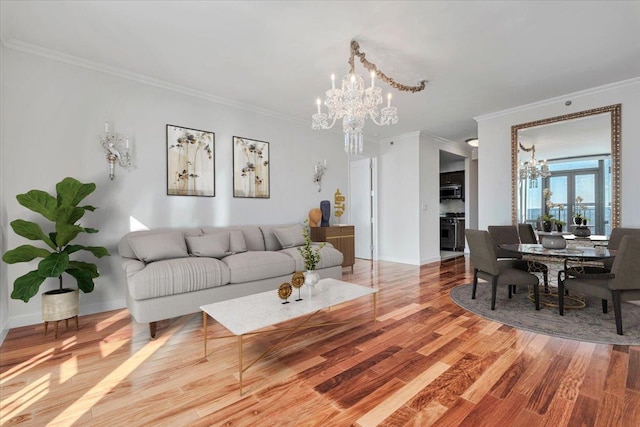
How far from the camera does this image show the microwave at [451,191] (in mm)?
7844

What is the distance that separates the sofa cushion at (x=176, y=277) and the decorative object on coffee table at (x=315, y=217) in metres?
2.16

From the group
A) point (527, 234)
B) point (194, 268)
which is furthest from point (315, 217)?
point (527, 234)

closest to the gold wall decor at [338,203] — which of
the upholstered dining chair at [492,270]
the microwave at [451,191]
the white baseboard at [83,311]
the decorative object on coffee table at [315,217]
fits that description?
the decorative object on coffee table at [315,217]

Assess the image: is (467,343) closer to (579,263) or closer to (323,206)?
(579,263)

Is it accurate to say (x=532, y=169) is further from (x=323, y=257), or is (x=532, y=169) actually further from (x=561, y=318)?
(x=323, y=257)

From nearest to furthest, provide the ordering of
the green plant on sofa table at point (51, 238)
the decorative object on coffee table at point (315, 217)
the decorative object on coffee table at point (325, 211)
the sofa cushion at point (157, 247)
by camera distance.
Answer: the green plant on sofa table at point (51, 238), the sofa cushion at point (157, 247), the decorative object on coffee table at point (315, 217), the decorative object on coffee table at point (325, 211)

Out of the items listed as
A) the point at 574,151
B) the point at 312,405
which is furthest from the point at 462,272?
the point at 312,405

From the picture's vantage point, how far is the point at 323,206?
5.06 metres

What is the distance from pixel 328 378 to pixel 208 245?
2.07 metres

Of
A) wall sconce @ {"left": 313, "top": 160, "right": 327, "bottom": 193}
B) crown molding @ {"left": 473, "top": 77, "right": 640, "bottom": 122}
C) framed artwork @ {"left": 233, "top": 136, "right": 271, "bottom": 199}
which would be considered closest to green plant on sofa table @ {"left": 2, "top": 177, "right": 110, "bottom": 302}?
framed artwork @ {"left": 233, "top": 136, "right": 271, "bottom": 199}

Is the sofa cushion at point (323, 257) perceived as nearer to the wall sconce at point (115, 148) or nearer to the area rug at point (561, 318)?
the area rug at point (561, 318)

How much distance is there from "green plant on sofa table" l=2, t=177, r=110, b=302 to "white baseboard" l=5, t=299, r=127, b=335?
2.13 ft

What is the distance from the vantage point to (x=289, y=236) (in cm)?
416

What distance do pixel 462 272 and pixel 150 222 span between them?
194 inches
